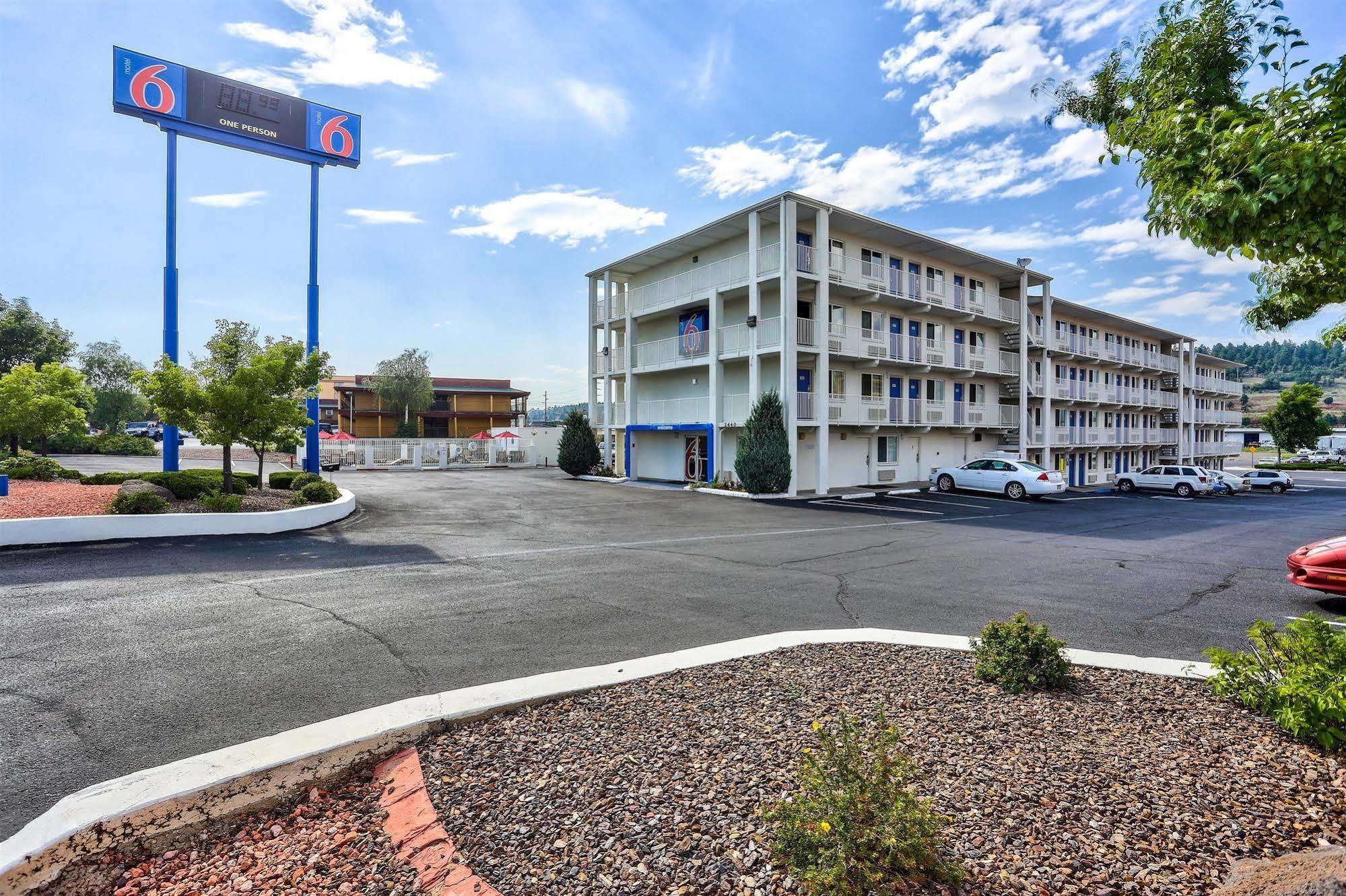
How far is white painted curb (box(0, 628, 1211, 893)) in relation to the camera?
2648mm

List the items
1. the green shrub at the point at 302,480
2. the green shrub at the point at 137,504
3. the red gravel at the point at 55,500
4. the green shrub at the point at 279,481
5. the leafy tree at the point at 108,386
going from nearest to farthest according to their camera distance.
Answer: the red gravel at the point at 55,500, the green shrub at the point at 137,504, the green shrub at the point at 302,480, the green shrub at the point at 279,481, the leafy tree at the point at 108,386

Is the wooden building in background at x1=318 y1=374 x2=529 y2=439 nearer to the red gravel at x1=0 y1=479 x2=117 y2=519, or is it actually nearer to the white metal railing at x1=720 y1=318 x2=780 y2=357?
the white metal railing at x1=720 y1=318 x2=780 y2=357

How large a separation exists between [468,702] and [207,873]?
1.45 m

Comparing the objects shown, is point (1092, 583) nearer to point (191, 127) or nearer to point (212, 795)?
point (212, 795)

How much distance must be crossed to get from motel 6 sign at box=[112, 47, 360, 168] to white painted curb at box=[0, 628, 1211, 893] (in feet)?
64.4

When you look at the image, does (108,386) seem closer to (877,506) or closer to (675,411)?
(675,411)

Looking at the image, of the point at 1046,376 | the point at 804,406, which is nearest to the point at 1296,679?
the point at 804,406

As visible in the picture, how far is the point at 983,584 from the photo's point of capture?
867 centimetres

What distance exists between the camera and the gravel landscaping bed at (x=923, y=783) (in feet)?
8.32

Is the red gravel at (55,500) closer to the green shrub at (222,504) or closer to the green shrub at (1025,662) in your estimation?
the green shrub at (222,504)

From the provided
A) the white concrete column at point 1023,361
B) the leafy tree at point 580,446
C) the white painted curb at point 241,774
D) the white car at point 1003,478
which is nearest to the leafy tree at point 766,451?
the white car at point 1003,478

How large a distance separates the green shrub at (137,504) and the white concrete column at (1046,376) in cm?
3518

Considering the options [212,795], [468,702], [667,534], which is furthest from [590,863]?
[667,534]

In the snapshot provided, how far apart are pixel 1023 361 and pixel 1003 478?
29.6 ft
